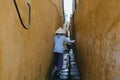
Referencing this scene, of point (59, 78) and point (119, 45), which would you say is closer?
point (119, 45)

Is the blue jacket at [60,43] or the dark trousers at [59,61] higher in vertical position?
the blue jacket at [60,43]

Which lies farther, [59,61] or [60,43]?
[60,43]

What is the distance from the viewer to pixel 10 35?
3.09 meters

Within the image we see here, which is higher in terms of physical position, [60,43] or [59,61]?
[60,43]

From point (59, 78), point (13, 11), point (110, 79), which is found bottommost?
point (59, 78)

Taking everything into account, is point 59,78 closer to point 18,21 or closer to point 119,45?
point 18,21

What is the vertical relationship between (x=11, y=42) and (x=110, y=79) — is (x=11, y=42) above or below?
above

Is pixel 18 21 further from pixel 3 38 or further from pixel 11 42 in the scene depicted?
pixel 3 38

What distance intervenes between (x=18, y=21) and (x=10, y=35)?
0.43 m

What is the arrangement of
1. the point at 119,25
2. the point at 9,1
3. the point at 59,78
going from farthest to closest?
the point at 59,78, the point at 9,1, the point at 119,25

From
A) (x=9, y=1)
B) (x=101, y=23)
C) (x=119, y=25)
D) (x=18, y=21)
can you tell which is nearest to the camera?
(x=119, y=25)

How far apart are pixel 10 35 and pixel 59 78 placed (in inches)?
219

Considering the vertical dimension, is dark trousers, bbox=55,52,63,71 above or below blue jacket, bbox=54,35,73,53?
below

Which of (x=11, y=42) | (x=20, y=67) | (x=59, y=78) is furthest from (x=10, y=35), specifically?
(x=59, y=78)
